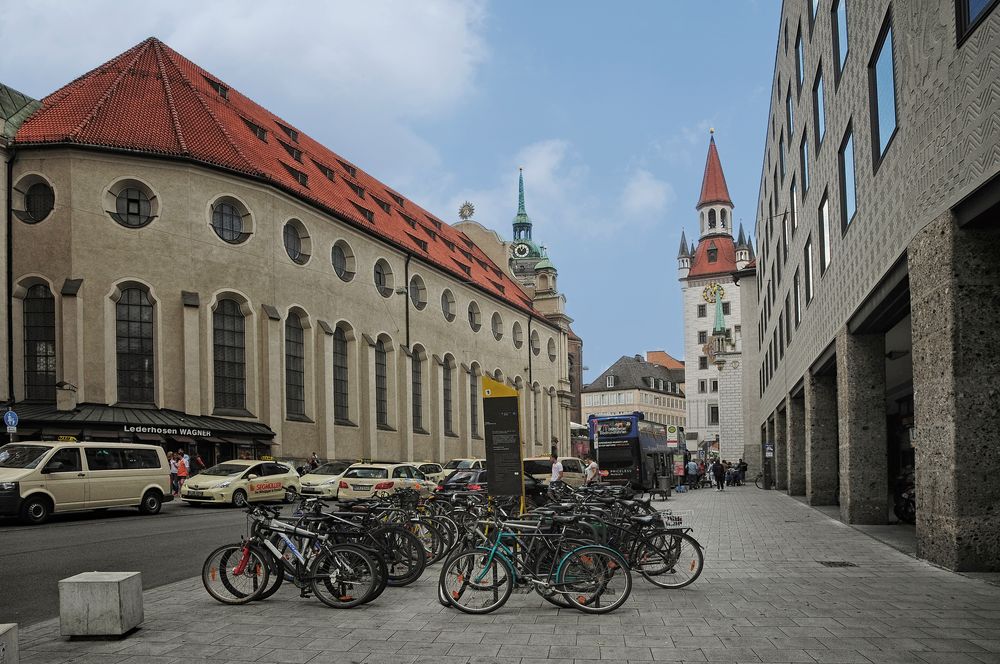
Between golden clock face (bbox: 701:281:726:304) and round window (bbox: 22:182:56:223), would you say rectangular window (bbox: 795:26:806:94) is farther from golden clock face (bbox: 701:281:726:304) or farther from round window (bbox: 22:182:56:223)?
golden clock face (bbox: 701:281:726:304)

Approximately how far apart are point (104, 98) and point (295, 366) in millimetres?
14426

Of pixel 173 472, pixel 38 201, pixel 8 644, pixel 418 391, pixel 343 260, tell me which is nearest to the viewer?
pixel 8 644

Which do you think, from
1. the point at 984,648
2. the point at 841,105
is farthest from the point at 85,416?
the point at 984,648

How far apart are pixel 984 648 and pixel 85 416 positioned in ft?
105

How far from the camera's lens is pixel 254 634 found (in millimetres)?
8117

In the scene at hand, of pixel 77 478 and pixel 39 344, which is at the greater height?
pixel 39 344

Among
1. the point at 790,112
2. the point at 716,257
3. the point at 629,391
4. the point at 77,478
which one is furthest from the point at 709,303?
the point at 77,478

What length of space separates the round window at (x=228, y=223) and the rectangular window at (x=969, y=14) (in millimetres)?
33200

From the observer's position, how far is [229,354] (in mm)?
38531

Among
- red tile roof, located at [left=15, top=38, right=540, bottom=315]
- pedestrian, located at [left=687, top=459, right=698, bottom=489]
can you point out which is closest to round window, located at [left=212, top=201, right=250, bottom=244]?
red tile roof, located at [left=15, top=38, right=540, bottom=315]

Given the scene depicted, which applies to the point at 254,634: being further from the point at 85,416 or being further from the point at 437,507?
the point at 85,416

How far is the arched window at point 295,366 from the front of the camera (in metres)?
41.6

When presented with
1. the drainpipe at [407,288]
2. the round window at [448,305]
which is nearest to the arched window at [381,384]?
the drainpipe at [407,288]

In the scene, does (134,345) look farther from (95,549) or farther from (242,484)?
(95,549)
